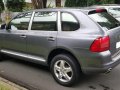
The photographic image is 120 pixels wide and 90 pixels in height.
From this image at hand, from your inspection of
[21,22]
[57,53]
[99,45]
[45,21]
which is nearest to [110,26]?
[99,45]

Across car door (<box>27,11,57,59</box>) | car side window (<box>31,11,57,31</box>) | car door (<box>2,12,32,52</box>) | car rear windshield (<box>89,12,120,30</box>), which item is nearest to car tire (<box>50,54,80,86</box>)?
car door (<box>27,11,57,59</box>)

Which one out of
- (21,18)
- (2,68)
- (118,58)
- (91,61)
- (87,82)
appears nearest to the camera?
(91,61)

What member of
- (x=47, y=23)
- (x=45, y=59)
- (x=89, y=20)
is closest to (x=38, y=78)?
(x=45, y=59)

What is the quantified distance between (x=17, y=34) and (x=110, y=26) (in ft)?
7.95

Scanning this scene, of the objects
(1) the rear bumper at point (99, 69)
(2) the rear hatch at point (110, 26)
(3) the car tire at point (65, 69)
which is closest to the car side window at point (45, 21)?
(3) the car tire at point (65, 69)

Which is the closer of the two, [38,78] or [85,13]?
[85,13]

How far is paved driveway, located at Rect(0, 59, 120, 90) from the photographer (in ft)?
16.8

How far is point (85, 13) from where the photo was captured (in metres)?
4.96

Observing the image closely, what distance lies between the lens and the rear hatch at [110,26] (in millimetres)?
4801

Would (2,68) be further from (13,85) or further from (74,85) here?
(74,85)

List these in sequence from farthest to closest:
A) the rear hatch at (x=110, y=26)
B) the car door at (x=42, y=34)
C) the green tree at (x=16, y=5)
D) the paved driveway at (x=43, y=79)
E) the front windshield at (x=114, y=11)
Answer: the green tree at (x=16, y=5) → the front windshield at (x=114, y=11) → the car door at (x=42, y=34) → the paved driveway at (x=43, y=79) → the rear hatch at (x=110, y=26)

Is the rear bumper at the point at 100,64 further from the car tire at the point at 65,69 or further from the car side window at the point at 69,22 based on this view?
the car side window at the point at 69,22

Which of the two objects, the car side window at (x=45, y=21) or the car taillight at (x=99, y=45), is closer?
the car taillight at (x=99, y=45)

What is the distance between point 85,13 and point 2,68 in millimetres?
3013
